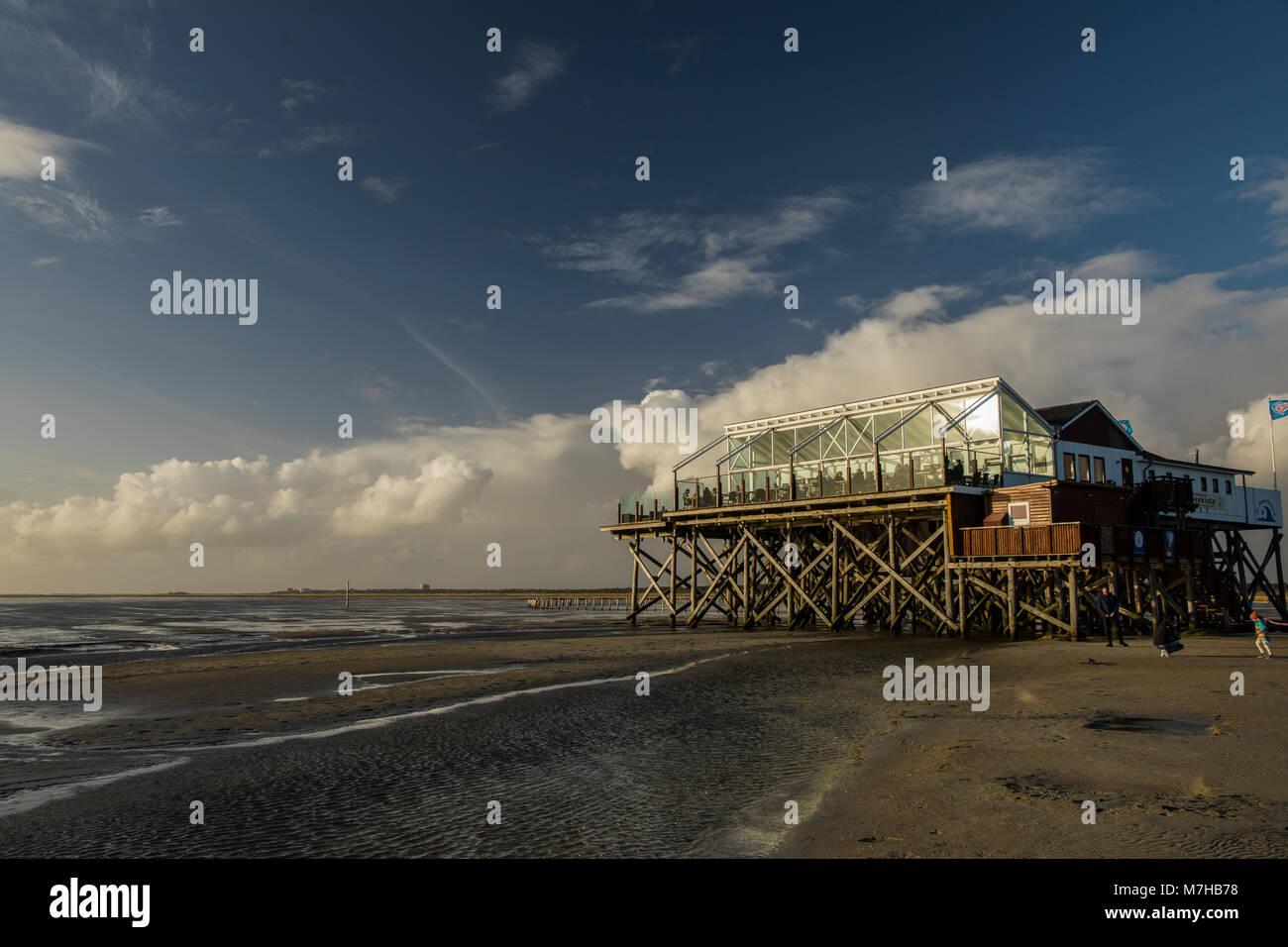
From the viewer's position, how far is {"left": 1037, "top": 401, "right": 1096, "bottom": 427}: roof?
3616 centimetres

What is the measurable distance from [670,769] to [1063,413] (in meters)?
34.1

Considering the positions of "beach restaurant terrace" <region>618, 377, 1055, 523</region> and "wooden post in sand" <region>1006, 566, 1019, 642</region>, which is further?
"beach restaurant terrace" <region>618, 377, 1055, 523</region>

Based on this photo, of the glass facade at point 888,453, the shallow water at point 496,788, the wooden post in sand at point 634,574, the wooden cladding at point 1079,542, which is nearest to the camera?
the shallow water at point 496,788

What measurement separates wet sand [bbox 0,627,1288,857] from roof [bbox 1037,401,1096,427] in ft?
60.5

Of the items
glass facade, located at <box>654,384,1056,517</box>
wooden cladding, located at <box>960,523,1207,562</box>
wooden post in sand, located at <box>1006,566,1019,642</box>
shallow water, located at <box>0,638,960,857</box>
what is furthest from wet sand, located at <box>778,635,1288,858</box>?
glass facade, located at <box>654,384,1056,517</box>

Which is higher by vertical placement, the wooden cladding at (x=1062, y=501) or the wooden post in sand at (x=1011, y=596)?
the wooden cladding at (x=1062, y=501)

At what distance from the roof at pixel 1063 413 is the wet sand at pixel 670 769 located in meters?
18.5

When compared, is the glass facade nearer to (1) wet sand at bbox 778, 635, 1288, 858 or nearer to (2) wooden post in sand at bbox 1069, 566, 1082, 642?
(2) wooden post in sand at bbox 1069, 566, 1082, 642

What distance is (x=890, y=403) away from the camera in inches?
1464

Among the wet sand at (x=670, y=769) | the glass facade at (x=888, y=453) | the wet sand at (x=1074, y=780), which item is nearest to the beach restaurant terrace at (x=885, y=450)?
the glass facade at (x=888, y=453)

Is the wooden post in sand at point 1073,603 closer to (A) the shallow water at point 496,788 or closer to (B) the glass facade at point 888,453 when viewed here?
(B) the glass facade at point 888,453

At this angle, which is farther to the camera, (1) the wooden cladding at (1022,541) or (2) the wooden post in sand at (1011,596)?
(2) the wooden post in sand at (1011,596)

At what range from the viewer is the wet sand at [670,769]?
23.7 feet

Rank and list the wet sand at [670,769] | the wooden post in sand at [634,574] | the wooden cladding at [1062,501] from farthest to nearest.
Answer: the wooden post in sand at [634,574], the wooden cladding at [1062,501], the wet sand at [670,769]
